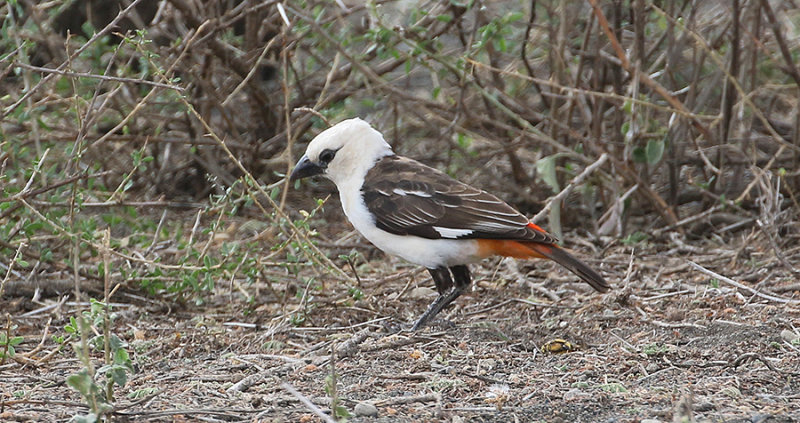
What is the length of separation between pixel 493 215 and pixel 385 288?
1.02 meters

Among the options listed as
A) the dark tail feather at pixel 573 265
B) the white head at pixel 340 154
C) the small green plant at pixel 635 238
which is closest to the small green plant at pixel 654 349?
the dark tail feather at pixel 573 265

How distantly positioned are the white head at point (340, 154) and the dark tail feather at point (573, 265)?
1.02m

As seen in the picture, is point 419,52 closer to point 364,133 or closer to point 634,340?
point 364,133

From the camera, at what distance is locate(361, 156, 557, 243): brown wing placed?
457cm

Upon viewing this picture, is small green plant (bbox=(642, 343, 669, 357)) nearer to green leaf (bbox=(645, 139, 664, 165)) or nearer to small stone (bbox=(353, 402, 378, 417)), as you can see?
small stone (bbox=(353, 402, 378, 417))

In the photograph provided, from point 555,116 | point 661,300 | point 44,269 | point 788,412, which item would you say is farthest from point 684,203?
point 44,269

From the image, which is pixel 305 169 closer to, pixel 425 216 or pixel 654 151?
pixel 425 216

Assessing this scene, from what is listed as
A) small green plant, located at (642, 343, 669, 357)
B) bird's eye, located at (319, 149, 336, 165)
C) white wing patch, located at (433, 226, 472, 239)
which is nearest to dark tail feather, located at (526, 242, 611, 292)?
white wing patch, located at (433, 226, 472, 239)

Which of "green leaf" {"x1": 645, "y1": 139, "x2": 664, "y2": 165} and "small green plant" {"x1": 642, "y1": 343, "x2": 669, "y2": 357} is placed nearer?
"small green plant" {"x1": 642, "y1": 343, "x2": 669, "y2": 357}

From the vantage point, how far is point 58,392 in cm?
365

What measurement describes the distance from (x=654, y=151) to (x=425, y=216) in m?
1.79

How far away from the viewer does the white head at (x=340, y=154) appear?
5.01 metres

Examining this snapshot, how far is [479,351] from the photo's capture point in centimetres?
416

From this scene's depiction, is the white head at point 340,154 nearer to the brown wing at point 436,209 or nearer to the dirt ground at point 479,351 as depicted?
the brown wing at point 436,209
